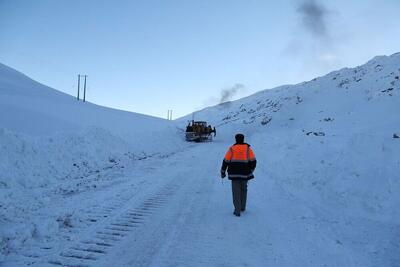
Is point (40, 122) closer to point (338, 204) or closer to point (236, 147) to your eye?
point (236, 147)

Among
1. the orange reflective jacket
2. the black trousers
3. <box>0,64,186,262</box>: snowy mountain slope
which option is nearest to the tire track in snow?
<box>0,64,186,262</box>: snowy mountain slope

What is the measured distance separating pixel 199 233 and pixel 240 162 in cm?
252

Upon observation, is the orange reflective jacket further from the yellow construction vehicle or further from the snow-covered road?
the yellow construction vehicle

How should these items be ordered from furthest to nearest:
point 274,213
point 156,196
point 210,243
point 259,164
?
1. point 259,164
2. point 156,196
3. point 274,213
4. point 210,243

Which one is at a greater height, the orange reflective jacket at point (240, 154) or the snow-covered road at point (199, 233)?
the orange reflective jacket at point (240, 154)

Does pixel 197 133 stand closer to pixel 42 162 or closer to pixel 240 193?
pixel 42 162

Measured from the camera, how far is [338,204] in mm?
9406

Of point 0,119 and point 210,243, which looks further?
point 0,119

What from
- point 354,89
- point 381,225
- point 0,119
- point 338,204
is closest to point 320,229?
point 381,225

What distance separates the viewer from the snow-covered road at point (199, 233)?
565 centimetres

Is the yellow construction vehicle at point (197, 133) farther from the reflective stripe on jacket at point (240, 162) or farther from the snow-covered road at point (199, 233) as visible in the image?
the reflective stripe on jacket at point (240, 162)

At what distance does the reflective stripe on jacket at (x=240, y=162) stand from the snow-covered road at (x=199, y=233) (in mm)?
867

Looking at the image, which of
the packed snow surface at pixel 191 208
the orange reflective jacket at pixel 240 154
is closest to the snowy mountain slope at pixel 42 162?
the packed snow surface at pixel 191 208

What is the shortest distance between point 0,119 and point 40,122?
2.61 m
